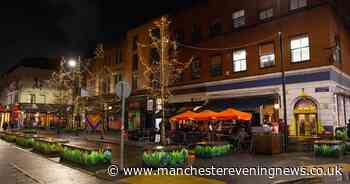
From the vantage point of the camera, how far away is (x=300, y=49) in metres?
21.0

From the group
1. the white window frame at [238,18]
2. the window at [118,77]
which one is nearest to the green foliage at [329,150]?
the white window frame at [238,18]

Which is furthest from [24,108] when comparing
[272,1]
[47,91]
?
[272,1]

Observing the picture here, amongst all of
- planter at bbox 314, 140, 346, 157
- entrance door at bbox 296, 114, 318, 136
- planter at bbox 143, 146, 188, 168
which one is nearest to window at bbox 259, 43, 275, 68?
entrance door at bbox 296, 114, 318, 136

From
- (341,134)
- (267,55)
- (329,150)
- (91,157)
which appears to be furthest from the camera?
(267,55)

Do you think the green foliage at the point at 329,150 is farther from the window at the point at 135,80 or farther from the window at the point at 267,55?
the window at the point at 135,80

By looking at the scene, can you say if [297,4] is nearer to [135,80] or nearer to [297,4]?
[297,4]

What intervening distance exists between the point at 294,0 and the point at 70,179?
63.6 feet

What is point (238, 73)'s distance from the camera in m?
25.0

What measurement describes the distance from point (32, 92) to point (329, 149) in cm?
5954

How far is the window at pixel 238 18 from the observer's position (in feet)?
82.3

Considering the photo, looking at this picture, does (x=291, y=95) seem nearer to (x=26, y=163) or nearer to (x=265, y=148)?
(x=265, y=148)

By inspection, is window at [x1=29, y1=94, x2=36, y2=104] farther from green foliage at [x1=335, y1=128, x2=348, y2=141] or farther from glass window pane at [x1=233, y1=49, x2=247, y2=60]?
green foliage at [x1=335, y1=128, x2=348, y2=141]

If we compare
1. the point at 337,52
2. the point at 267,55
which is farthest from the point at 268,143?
the point at 337,52

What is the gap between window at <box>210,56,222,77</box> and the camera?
87.8 feet
